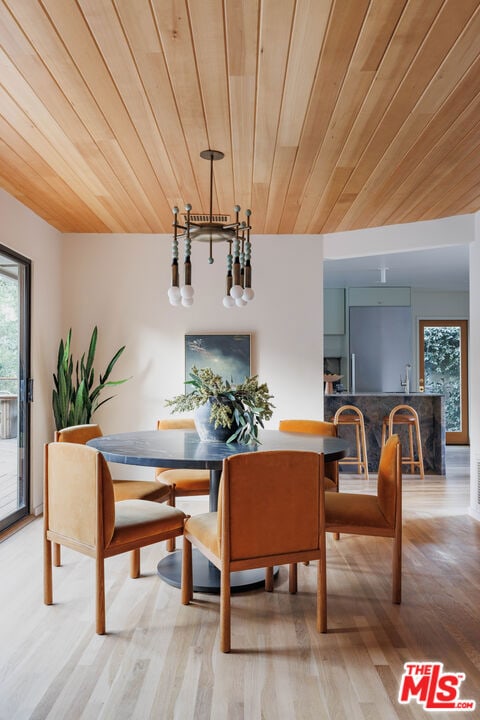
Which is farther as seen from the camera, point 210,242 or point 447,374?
point 447,374

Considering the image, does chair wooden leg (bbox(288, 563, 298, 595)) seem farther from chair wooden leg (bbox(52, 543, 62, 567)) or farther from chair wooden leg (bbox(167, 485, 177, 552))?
chair wooden leg (bbox(52, 543, 62, 567))

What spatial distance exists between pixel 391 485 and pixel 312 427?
1.09 metres

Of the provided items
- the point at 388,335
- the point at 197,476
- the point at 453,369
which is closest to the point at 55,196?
the point at 197,476

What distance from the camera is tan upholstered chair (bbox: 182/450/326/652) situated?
2266 millimetres

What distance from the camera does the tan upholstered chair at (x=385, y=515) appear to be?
275cm

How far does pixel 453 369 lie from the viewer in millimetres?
8922

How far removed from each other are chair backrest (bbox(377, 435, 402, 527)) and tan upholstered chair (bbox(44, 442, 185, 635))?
1.01 meters

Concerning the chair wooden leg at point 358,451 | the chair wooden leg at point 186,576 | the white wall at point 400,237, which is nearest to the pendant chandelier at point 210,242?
the chair wooden leg at point 186,576

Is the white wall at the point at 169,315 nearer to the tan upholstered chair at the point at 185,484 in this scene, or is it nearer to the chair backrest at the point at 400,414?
the chair backrest at the point at 400,414

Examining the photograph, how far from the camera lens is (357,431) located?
6277 millimetres

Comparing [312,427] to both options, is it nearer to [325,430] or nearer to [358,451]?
[325,430]

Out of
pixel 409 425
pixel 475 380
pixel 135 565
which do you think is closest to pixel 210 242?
pixel 135 565

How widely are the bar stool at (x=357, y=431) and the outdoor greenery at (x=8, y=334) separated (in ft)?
10.9

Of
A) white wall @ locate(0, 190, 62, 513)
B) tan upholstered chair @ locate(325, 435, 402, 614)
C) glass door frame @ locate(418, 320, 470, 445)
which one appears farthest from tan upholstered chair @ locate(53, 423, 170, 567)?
glass door frame @ locate(418, 320, 470, 445)
